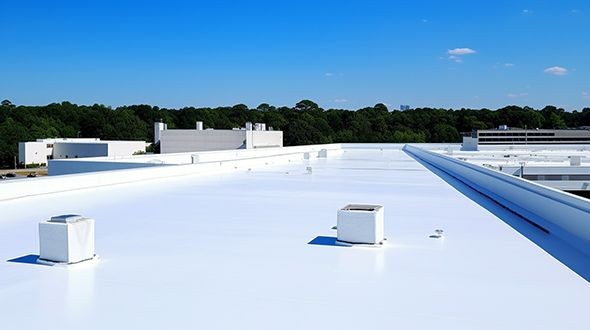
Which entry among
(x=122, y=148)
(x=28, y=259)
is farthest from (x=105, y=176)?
(x=122, y=148)

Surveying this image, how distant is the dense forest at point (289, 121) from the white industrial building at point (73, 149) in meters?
14.9

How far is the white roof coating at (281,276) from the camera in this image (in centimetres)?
401

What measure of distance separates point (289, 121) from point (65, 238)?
321ft

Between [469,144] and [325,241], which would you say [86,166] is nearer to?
[325,241]

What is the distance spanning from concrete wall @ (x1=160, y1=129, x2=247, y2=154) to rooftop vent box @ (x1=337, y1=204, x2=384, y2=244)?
173 ft

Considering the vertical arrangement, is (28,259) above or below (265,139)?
Answer: below

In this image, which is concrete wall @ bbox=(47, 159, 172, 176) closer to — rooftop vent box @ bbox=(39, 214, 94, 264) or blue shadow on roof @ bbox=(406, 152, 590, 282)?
blue shadow on roof @ bbox=(406, 152, 590, 282)

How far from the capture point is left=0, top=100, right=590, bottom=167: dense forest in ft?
315

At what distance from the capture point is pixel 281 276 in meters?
5.15

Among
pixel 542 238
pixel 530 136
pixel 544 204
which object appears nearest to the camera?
pixel 542 238

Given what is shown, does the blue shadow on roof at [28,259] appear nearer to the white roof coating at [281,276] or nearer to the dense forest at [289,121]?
the white roof coating at [281,276]

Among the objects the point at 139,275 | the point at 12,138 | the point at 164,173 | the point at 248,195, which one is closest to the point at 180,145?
the point at 12,138

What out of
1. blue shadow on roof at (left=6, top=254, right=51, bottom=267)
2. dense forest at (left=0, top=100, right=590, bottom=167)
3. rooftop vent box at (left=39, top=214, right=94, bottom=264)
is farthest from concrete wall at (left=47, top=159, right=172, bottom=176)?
dense forest at (left=0, top=100, right=590, bottom=167)

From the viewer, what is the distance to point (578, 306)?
168 inches
